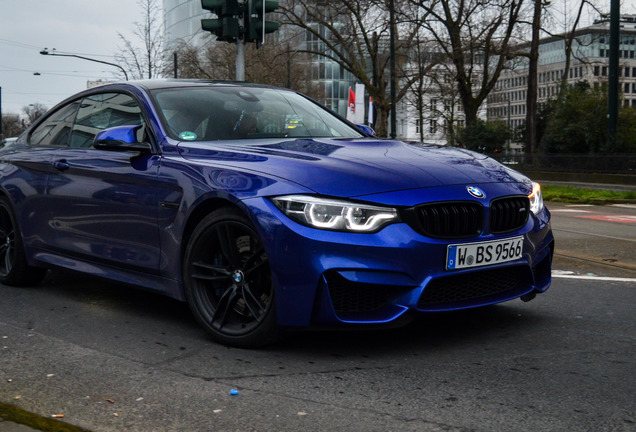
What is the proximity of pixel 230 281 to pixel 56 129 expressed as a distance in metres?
2.61

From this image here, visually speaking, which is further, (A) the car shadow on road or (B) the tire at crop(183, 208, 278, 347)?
(A) the car shadow on road

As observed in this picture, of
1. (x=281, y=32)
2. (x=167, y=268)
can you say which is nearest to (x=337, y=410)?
(x=167, y=268)

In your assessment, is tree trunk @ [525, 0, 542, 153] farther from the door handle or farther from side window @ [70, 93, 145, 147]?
the door handle

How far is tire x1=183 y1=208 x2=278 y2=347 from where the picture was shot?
451 centimetres

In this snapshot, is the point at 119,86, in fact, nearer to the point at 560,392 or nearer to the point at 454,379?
the point at 454,379

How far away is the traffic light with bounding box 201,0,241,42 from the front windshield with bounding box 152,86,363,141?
774 cm

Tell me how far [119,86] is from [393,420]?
353cm

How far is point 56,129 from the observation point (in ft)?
21.6

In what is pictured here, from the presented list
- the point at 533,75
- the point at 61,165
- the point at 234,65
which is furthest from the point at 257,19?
the point at 234,65

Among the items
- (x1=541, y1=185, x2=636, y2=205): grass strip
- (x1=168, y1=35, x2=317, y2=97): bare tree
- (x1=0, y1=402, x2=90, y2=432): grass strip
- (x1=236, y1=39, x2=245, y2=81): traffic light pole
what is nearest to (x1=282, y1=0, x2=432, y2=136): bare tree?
(x1=168, y1=35, x2=317, y2=97): bare tree

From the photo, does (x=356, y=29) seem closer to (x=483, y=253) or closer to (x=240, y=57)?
(x=240, y=57)

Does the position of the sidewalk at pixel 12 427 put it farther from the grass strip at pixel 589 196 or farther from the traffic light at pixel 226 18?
the grass strip at pixel 589 196

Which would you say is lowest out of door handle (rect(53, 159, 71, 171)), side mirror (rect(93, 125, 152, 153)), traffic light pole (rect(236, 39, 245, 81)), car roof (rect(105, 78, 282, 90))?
door handle (rect(53, 159, 71, 171))

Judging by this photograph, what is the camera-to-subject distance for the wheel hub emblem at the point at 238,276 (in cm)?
459
